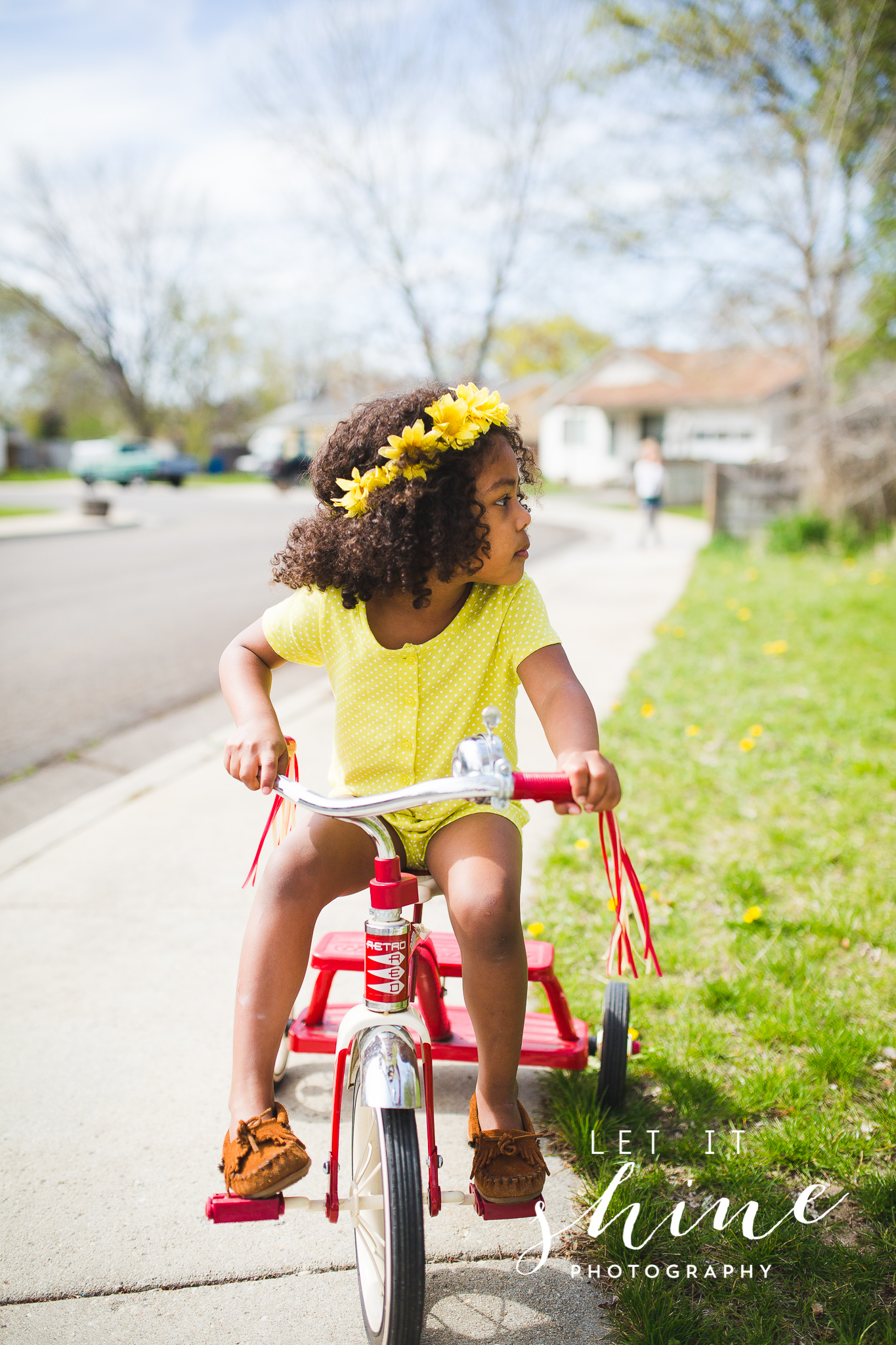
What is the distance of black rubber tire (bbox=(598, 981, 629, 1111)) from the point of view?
2354mm

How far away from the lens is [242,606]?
1013 centimetres

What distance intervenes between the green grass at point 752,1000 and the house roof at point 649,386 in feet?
87.6

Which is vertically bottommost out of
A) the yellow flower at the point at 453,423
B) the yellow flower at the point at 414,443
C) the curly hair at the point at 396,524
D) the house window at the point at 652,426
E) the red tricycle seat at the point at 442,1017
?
the red tricycle seat at the point at 442,1017

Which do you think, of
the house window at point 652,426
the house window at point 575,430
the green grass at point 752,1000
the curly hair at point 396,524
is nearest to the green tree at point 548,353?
the house window at point 575,430

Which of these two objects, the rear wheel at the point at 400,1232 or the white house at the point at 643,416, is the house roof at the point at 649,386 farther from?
the rear wheel at the point at 400,1232

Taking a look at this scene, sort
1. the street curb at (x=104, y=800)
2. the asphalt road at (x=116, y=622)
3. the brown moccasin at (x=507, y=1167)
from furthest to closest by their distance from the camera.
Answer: the asphalt road at (x=116, y=622), the street curb at (x=104, y=800), the brown moccasin at (x=507, y=1167)

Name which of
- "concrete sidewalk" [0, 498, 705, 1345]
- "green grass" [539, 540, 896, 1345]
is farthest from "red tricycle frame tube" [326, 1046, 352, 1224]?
"green grass" [539, 540, 896, 1345]

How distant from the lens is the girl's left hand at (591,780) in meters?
1.65

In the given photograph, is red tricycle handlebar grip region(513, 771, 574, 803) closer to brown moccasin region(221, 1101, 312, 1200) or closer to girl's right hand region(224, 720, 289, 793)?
girl's right hand region(224, 720, 289, 793)

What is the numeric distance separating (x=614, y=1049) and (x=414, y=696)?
1.01m

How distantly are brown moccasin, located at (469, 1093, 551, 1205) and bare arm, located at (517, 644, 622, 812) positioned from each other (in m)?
0.61

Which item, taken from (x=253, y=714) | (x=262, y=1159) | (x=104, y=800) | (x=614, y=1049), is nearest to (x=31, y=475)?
(x=104, y=800)

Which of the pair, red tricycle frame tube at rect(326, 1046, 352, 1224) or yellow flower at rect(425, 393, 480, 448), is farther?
yellow flower at rect(425, 393, 480, 448)

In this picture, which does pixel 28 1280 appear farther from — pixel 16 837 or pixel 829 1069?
pixel 16 837
